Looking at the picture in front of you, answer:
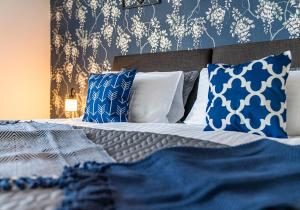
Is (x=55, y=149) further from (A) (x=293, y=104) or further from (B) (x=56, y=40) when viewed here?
(B) (x=56, y=40)

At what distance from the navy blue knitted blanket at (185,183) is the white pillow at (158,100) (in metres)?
1.27

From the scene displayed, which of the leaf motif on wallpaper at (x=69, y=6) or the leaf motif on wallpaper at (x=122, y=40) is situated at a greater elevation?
the leaf motif on wallpaper at (x=69, y=6)

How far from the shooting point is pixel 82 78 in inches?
137

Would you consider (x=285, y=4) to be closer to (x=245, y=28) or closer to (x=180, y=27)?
(x=245, y=28)

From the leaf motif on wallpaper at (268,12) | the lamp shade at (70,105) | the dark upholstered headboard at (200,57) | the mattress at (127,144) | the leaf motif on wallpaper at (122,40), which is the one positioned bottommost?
the lamp shade at (70,105)

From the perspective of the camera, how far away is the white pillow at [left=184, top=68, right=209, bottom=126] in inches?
81.0

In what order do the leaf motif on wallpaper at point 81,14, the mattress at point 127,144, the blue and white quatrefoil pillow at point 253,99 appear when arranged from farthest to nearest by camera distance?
the leaf motif on wallpaper at point 81,14, the blue and white quatrefoil pillow at point 253,99, the mattress at point 127,144

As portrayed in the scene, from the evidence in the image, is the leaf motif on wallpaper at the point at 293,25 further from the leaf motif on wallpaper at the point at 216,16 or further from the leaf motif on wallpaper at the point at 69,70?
the leaf motif on wallpaper at the point at 69,70

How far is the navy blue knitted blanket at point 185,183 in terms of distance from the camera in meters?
0.64

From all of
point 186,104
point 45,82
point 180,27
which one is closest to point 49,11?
point 45,82

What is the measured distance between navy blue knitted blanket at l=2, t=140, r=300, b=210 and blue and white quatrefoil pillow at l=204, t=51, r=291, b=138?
0.66m

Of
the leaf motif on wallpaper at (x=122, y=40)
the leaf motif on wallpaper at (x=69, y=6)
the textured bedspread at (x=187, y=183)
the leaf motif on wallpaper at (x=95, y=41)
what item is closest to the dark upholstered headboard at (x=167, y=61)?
the leaf motif on wallpaper at (x=122, y=40)

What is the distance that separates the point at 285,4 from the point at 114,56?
1560 millimetres

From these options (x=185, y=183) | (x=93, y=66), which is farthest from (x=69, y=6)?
(x=185, y=183)
